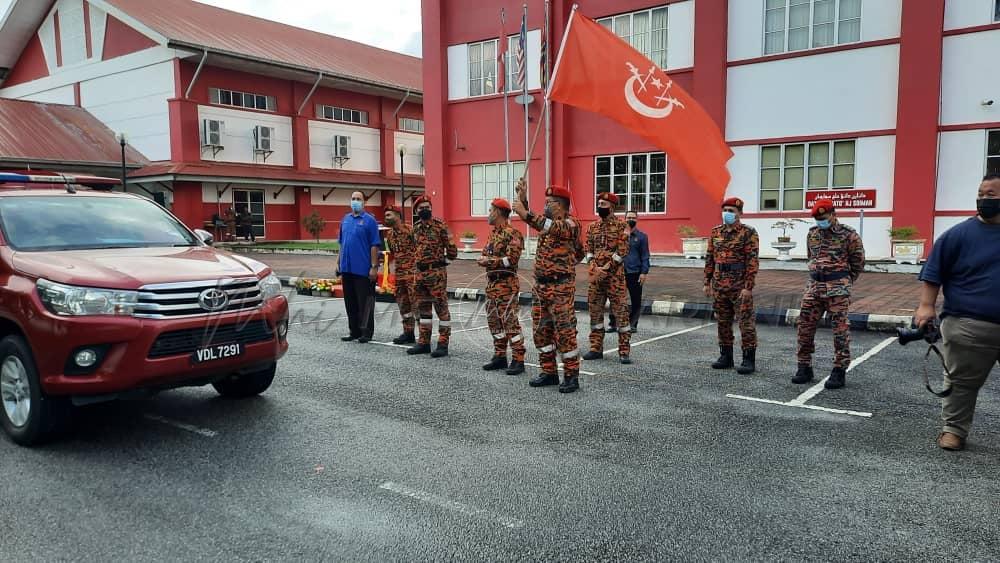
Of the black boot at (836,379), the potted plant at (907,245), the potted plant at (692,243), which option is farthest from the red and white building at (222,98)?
the black boot at (836,379)

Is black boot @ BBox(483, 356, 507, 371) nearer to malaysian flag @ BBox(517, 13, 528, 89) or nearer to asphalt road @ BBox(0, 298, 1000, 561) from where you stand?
asphalt road @ BBox(0, 298, 1000, 561)

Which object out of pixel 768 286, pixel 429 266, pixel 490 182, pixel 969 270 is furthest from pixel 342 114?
pixel 969 270

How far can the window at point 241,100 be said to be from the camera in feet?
101

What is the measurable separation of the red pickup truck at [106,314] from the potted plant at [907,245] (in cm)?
1467

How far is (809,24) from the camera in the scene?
1702cm

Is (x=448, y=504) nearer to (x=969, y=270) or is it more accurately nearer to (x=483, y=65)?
(x=969, y=270)

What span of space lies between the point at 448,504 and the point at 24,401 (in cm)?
321

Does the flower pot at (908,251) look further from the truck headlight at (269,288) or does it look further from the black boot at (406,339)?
the truck headlight at (269,288)

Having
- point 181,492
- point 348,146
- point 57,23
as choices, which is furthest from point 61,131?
point 181,492

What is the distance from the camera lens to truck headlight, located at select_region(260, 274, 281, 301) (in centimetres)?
544

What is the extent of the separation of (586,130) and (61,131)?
75.5ft

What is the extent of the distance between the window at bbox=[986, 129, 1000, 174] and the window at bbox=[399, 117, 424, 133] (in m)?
29.9

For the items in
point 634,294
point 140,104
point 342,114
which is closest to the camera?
point 634,294

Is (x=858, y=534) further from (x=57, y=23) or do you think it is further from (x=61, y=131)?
(x=57, y=23)
